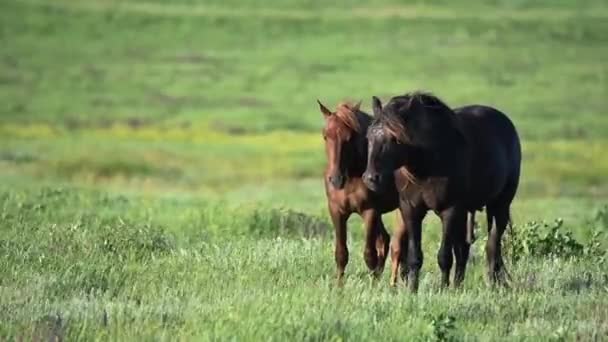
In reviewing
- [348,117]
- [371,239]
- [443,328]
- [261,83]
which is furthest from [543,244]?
[261,83]

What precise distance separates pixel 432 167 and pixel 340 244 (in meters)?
1.07

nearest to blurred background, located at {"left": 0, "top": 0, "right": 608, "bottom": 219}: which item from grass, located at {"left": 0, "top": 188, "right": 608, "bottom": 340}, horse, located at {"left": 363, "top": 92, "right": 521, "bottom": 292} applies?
grass, located at {"left": 0, "top": 188, "right": 608, "bottom": 340}

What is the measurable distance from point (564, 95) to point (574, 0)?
28122mm

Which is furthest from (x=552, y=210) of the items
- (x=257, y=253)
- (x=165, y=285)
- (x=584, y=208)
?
(x=165, y=285)

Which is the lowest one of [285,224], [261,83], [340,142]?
[285,224]

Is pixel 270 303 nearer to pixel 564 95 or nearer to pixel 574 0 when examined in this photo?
pixel 564 95

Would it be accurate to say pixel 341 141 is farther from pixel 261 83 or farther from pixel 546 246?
pixel 261 83

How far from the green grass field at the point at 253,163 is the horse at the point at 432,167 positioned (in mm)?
510

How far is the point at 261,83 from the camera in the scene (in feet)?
186

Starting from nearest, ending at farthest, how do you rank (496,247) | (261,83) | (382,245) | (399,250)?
1. (399,250)
2. (382,245)
3. (496,247)
4. (261,83)

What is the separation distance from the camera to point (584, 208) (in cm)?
2491

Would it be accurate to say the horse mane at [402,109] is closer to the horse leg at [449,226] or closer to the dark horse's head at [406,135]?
the dark horse's head at [406,135]

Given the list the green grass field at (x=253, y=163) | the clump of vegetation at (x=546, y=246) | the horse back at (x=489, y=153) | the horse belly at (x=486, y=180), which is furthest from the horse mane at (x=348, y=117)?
the clump of vegetation at (x=546, y=246)

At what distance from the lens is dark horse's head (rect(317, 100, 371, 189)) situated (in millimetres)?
11484
